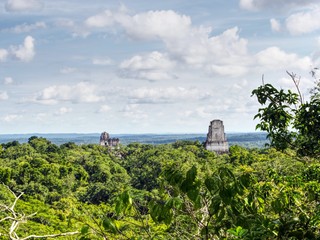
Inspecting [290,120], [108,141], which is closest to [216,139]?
[108,141]

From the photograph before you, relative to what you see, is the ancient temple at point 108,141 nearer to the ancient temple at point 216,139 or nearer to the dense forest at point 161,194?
the dense forest at point 161,194

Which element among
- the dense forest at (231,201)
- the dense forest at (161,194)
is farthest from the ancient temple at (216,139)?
the dense forest at (231,201)

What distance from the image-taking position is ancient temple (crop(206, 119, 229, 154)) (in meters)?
81.4

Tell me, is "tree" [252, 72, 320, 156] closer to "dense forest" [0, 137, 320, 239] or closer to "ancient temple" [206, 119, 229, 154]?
"dense forest" [0, 137, 320, 239]

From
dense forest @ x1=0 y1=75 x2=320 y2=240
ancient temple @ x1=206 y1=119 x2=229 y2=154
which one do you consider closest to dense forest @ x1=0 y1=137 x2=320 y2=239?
dense forest @ x1=0 y1=75 x2=320 y2=240

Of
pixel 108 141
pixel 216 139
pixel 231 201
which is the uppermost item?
pixel 231 201

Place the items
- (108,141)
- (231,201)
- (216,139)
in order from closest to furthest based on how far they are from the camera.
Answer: (231,201) < (216,139) < (108,141)

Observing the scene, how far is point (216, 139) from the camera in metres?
83.6

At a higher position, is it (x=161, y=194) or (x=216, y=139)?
(x=161, y=194)

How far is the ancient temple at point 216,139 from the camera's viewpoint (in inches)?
3204

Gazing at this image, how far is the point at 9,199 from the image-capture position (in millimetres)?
36938

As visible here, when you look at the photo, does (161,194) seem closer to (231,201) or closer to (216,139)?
(231,201)

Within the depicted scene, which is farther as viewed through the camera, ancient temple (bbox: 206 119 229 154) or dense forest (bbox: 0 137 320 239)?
ancient temple (bbox: 206 119 229 154)

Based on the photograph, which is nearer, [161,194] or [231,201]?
[231,201]
